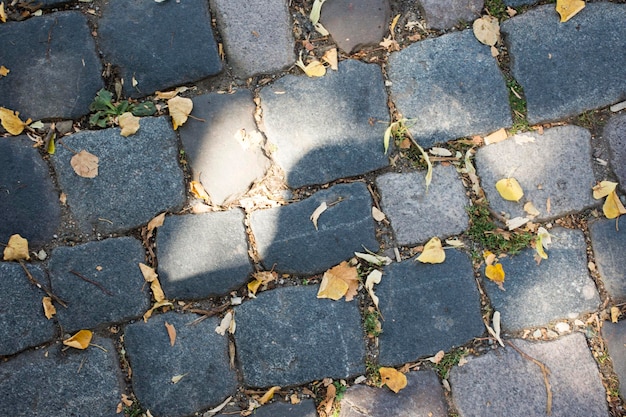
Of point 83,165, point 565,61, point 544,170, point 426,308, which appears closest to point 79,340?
point 83,165

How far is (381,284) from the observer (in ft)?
7.84

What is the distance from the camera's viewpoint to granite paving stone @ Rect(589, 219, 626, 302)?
2463 millimetres

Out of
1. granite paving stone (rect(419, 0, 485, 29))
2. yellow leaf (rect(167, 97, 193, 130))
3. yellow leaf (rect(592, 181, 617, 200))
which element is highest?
granite paving stone (rect(419, 0, 485, 29))

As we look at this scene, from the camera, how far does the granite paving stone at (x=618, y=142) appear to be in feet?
8.18

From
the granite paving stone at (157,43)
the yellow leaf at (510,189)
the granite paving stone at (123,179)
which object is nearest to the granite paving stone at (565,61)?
the yellow leaf at (510,189)

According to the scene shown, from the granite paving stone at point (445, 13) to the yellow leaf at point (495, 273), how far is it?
1008 millimetres

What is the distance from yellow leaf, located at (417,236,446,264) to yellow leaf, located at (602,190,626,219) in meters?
0.70

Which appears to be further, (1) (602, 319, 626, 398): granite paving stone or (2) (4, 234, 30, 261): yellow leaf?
(1) (602, 319, 626, 398): granite paving stone

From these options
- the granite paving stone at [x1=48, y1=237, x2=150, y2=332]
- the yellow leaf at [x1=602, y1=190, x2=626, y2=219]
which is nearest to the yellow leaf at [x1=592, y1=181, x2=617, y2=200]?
the yellow leaf at [x1=602, y1=190, x2=626, y2=219]

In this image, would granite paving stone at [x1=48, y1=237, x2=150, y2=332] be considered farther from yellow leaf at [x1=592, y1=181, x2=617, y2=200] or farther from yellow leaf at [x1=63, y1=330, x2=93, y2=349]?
yellow leaf at [x1=592, y1=181, x2=617, y2=200]

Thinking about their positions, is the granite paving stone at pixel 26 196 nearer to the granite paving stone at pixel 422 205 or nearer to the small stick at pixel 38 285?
the small stick at pixel 38 285

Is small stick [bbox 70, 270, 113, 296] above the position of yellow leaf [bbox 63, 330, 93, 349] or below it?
above

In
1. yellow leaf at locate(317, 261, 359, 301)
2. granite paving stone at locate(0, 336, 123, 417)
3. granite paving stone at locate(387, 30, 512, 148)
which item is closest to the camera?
granite paving stone at locate(0, 336, 123, 417)

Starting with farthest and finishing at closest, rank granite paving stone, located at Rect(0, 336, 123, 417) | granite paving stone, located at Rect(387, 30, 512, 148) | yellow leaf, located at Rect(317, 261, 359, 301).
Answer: granite paving stone, located at Rect(387, 30, 512, 148) → yellow leaf, located at Rect(317, 261, 359, 301) → granite paving stone, located at Rect(0, 336, 123, 417)
